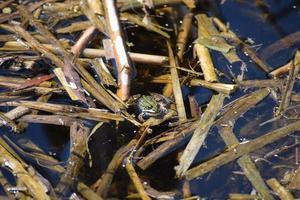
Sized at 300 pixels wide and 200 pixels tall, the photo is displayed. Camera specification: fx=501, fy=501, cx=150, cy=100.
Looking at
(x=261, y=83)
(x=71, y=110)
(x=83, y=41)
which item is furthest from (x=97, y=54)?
(x=261, y=83)

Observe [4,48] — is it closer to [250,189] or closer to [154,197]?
[154,197]

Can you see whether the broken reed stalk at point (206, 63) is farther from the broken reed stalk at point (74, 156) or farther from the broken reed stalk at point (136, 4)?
the broken reed stalk at point (74, 156)

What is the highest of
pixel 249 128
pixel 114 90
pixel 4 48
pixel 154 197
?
pixel 4 48

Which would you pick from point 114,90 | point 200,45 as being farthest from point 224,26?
point 114,90

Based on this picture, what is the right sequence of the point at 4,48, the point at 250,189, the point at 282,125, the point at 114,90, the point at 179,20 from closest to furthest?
1. the point at 250,189
2. the point at 282,125
3. the point at 114,90
4. the point at 4,48
5. the point at 179,20

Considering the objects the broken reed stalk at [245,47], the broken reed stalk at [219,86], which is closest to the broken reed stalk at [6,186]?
the broken reed stalk at [219,86]

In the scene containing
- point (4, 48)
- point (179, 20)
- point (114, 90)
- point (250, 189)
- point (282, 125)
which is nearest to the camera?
point (250, 189)

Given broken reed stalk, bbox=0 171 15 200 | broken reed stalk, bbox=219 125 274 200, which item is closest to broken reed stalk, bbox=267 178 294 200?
broken reed stalk, bbox=219 125 274 200
